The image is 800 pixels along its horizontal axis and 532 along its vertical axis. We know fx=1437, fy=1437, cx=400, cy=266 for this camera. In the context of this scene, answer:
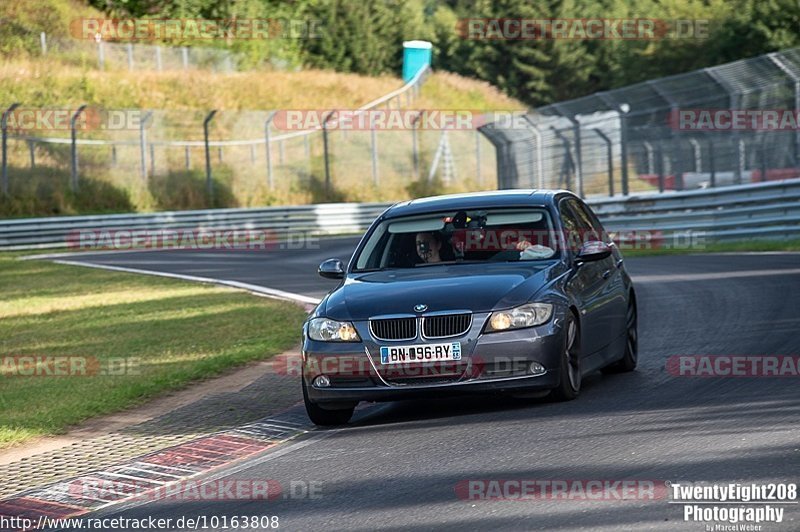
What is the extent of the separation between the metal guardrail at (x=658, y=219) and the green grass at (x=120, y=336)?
10132 millimetres

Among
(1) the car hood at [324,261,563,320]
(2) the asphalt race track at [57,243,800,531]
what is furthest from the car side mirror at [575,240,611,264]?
(2) the asphalt race track at [57,243,800,531]

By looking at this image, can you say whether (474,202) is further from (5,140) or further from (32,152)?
(32,152)

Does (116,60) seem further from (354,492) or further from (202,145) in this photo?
(354,492)

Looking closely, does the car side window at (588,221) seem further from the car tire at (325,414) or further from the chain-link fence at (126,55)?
the chain-link fence at (126,55)

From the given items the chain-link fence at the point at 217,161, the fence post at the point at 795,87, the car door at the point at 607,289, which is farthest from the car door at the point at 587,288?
the chain-link fence at the point at 217,161

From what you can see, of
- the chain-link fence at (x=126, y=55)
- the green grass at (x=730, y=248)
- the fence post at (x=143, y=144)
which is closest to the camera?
the green grass at (x=730, y=248)

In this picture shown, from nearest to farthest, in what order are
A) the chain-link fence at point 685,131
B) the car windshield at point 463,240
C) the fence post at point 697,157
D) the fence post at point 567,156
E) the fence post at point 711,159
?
the car windshield at point 463,240 < the chain-link fence at point 685,131 < the fence post at point 711,159 < the fence post at point 697,157 < the fence post at point 567,156

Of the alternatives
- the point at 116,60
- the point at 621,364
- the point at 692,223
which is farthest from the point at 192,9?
the point at 621,364

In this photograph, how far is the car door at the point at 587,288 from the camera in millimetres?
10266

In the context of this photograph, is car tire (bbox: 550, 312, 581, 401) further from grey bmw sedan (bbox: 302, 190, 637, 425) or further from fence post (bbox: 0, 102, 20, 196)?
fence post (bbox: 0, 102, 20, 196)

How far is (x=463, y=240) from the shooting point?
1059 cm

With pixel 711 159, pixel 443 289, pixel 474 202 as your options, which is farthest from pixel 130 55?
pixel 443 289

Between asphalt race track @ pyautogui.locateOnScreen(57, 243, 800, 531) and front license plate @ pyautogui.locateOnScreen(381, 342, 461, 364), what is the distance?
45 cm

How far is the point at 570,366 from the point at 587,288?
91 centimetres
